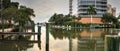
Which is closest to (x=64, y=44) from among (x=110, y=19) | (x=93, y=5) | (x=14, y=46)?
(x=14, y=46)

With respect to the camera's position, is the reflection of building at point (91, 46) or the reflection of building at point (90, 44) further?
the reflection of building at point (90, 44)

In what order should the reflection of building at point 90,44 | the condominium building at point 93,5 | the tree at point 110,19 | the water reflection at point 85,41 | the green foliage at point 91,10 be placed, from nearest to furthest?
the reflection of building at point 90,44, the water reflection at point 85,41, the green foliage at point 91,10, the tree at point 110,19, the condominium building at point 93,5

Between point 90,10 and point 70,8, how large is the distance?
44.3 m

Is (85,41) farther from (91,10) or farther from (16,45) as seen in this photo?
(91,10)

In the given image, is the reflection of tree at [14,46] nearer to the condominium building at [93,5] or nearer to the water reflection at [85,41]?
the water reflection at [85,41]

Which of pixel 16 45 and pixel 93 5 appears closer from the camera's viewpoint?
pixel 16 45

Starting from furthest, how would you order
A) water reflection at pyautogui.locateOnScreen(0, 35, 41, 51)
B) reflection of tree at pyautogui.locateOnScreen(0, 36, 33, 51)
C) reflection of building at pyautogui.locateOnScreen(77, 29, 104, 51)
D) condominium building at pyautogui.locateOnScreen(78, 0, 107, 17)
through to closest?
1. condominium building at pyautogui.locateOnScreen(78, 0, 107, 17)
2. water reflection at pyautogui.locateOnScreen(0, 35, 41, 51)
3. reflection of tree at pyautogui.locateOnScreen(0, 36, 33, 51)
4. reflection of building at pyautogui.locateOnScreen(77, 29, 104, 51)

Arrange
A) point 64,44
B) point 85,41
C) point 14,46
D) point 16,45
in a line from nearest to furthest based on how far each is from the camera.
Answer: point 14,46 → point 16,45 → point 64,44 → point 85,41

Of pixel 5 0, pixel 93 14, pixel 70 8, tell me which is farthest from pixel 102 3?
pixel 5 0

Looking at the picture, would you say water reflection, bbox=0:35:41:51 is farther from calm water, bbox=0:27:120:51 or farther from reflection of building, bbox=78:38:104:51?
reflection of building, bbox=78:38:104:51

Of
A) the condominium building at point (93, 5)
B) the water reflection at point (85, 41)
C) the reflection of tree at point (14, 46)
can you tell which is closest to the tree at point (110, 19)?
the condominium building at point (93, 5)

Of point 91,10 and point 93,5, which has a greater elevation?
point 93,5

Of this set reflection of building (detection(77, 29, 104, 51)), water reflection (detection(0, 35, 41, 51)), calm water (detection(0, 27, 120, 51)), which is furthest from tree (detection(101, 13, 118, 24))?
reflection of building (detection(77, 29, 104, 51))

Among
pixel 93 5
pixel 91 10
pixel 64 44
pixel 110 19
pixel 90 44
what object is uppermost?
pixel 93 5
